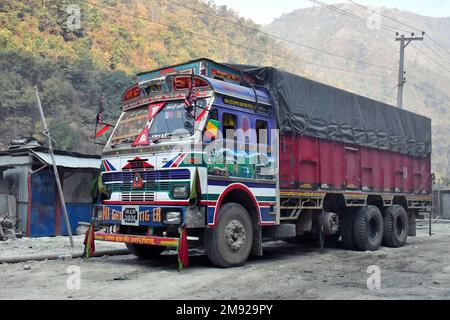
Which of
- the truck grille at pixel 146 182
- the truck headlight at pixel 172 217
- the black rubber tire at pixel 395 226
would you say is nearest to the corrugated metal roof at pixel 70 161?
the truck grille at pixel 146 182

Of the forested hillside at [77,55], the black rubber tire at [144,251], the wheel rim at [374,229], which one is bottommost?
the black rubber tire at [144,251]

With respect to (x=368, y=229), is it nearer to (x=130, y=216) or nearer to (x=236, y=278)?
(x=236, y=278)

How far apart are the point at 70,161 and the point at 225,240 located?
27.9ft

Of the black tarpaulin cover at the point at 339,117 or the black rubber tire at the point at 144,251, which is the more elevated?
the black tarpaulin cover at the point at 339,117

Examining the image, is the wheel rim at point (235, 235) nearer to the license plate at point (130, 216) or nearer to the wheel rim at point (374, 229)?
the license plate at point (130, 216)

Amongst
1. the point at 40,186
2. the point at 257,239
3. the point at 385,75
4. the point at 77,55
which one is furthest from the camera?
the point at 385,75

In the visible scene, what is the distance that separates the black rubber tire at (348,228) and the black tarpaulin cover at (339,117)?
1.81 meters

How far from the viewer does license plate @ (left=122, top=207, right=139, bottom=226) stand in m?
8.88

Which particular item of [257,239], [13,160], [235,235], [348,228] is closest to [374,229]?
[348,228]

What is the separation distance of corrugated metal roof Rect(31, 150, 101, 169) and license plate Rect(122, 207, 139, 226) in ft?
21.0

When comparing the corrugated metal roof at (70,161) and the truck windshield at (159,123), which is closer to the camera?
the truck windshield at (159,123)

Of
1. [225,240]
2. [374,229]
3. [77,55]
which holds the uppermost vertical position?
[77,55]

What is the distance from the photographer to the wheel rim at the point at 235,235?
29.2ft

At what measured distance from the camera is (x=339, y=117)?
40.5ft
